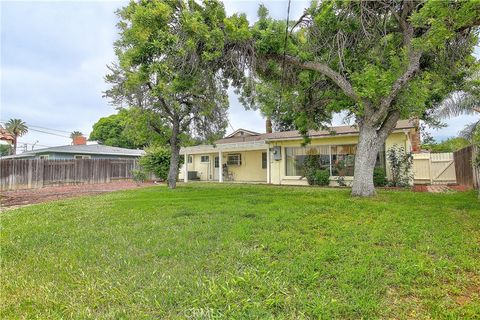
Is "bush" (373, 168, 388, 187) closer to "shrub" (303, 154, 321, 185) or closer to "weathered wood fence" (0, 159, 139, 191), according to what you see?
"shrub" (303, 154, 321, 185)

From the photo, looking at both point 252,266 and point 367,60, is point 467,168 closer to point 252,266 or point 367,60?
point 367,60

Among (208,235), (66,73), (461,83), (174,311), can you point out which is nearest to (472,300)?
(174,311)

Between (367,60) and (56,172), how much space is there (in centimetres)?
1922

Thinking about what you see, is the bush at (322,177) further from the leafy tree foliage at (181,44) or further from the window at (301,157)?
the leafy tree foliage at (181,44)

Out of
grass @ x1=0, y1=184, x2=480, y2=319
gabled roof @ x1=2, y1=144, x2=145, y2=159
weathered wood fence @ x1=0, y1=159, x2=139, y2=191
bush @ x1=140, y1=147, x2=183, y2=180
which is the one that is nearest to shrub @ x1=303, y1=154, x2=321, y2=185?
grass @ x1=0, y1=184, x2=480, y2=319

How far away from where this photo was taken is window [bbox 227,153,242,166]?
20609 millimetres

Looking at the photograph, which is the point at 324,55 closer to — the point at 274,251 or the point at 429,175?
the point at 274,251

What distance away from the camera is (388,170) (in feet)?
43.6

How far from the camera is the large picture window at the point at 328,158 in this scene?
14070 millimetres

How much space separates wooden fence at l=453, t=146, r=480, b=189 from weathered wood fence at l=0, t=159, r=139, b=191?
2152 cm

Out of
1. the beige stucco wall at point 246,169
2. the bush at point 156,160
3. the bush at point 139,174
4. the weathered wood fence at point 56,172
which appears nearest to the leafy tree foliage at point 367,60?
the beige stucco wall at point 246,169

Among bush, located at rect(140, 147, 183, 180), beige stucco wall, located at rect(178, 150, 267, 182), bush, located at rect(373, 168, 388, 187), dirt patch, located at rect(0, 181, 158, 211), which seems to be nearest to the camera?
dirt patch, located at rect(0, 181, 158, 211)

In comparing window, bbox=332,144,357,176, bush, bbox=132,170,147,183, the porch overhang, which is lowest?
bush, bbox=132,170,147,183

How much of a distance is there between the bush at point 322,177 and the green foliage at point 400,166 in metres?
2.87
